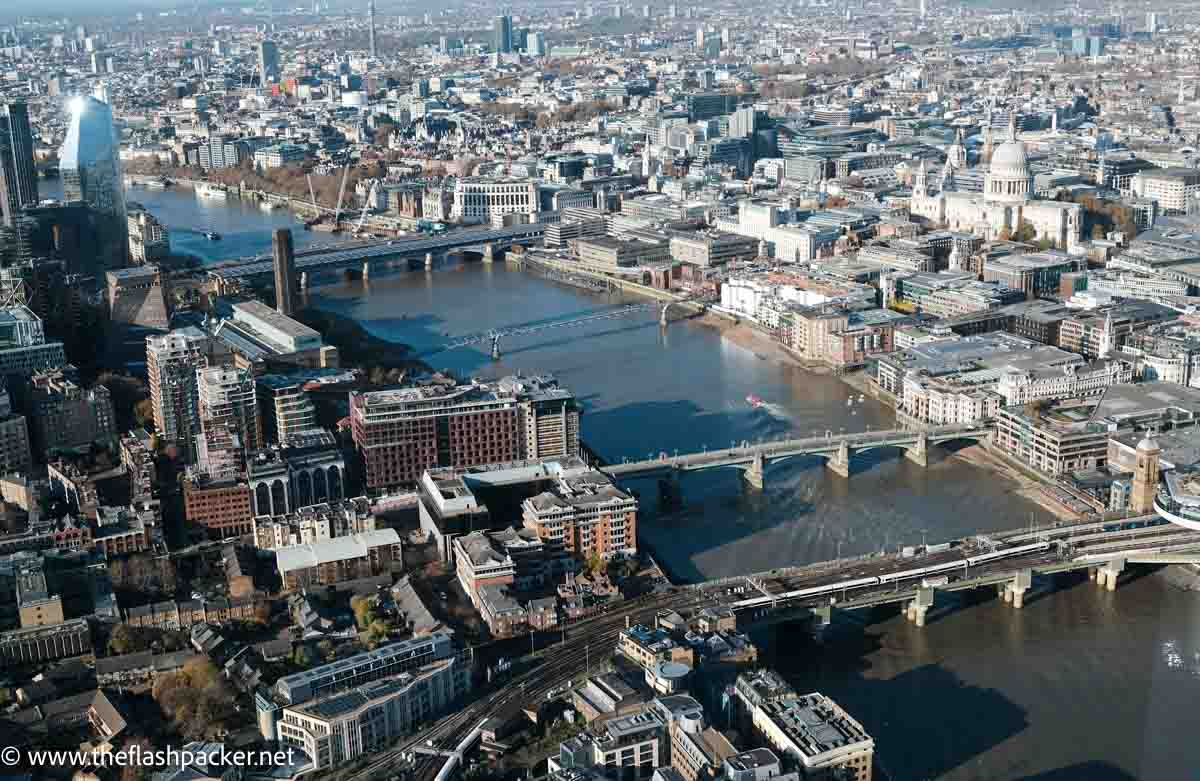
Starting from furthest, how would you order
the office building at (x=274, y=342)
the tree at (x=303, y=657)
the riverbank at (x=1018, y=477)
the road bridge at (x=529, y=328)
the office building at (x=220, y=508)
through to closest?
1. the road bridge at (x=529, y=328)
2. the office building at (x=274, y=342)
3. the riverbank at (x=1018, y=477)
4. the office building at (x=220, y=508)
5. the tree at (x=303, y=657)

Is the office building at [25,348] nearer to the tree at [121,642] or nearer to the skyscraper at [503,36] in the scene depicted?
the tree at [121,642]

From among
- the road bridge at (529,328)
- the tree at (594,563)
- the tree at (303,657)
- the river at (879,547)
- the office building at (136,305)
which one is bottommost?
the river at (879,547)

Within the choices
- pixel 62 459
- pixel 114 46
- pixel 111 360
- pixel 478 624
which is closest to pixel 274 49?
pixel 114 46

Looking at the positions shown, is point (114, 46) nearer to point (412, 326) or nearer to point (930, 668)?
point (412, 326)

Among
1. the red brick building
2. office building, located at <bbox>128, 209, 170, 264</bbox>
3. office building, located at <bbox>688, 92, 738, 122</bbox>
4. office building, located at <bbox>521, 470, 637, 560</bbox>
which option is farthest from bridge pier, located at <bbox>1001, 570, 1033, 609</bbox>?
office building, located at <bbox>688, 92, 738, 122</bbox>

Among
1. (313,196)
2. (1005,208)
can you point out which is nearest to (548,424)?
(1005,208)

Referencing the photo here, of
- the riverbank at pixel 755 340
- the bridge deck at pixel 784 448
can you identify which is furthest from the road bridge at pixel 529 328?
the bridge deck at pixel 784 448

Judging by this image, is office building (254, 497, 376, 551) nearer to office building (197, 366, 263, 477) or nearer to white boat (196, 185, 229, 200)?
office building (197, 366, 263, 477)
